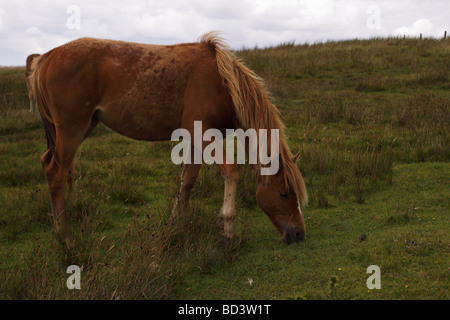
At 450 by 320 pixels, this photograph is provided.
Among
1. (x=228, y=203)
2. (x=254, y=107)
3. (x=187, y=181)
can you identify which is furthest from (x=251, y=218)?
(x=254, y=107)

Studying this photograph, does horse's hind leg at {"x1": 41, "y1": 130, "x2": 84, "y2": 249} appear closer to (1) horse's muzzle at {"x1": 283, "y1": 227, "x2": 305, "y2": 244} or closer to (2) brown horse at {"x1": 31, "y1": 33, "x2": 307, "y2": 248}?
(2) brown horse at {"x1": 31, "y1": 33, "x2": 307, "y2": 248}

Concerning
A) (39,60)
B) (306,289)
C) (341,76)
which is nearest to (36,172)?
(39,60)

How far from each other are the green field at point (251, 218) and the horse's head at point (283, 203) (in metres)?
0.18

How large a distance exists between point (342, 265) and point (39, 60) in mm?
3921

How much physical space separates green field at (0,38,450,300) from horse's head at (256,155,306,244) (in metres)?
0.18

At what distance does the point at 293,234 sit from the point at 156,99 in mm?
2082

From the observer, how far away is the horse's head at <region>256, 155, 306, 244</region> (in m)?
4.23

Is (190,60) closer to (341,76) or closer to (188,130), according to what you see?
(188,130)

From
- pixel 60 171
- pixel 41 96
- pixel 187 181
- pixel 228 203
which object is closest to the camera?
pixel 228 203

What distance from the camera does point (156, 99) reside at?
4309mm

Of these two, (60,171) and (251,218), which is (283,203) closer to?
(251,218)

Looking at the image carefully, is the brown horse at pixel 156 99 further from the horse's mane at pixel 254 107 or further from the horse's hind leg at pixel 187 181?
the horse's hind leg at pixel 187 181
